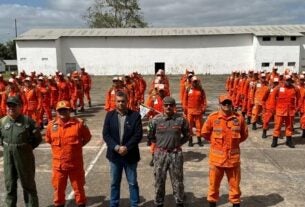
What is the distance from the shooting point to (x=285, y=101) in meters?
10.2

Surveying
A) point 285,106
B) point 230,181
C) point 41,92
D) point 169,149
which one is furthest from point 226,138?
point 41,92

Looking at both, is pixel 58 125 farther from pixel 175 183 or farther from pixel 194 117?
pixel 194 117

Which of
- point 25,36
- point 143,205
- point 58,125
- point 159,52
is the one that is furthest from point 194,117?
point 25,36

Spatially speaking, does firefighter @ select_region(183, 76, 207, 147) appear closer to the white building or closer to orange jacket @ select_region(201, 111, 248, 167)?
orange jacket @ select_region(201, 111, 248, 167)

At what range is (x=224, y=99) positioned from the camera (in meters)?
5.95

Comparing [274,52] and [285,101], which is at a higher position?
[274,52]

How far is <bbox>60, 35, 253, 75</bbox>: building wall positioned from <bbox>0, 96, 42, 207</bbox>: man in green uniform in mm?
36511

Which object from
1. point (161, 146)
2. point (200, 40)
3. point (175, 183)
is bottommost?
point (175, 183)

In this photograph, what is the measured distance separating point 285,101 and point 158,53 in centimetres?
3239

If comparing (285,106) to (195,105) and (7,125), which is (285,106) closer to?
(195,105)

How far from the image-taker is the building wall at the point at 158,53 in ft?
137

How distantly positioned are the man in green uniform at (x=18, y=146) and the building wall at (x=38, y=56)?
3590 centimetres

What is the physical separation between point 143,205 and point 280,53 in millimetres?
37018

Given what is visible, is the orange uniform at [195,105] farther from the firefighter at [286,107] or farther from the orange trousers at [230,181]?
the orange trousers at [230,181]
